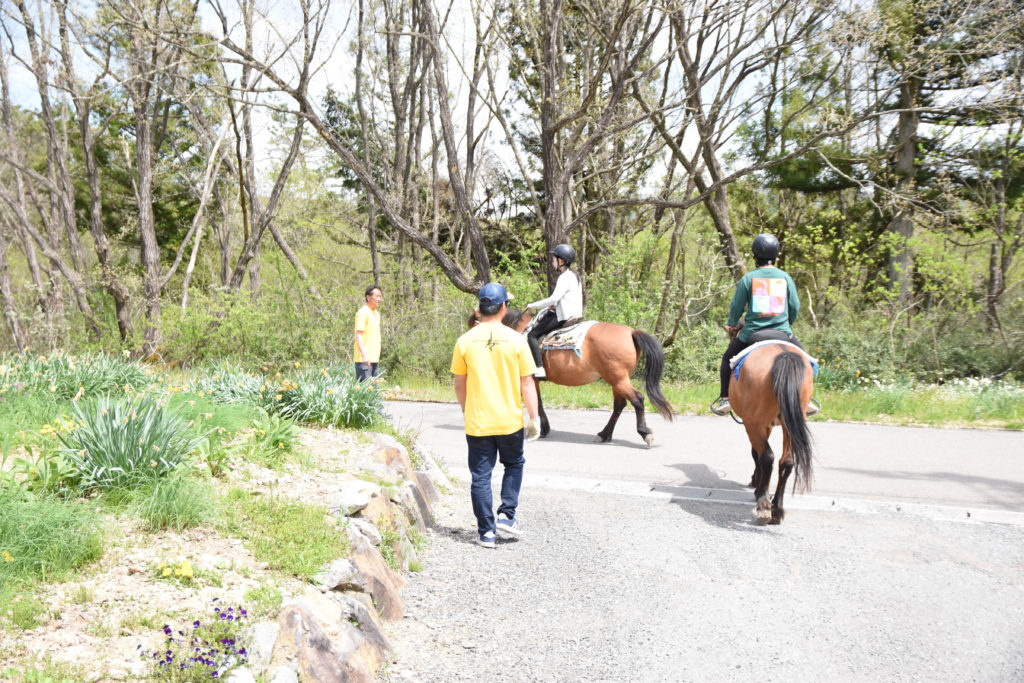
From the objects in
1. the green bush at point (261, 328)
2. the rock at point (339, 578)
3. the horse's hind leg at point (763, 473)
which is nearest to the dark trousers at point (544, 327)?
the horse's hind leg at point (763, 473)

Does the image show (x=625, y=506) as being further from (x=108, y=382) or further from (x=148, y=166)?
(x=148, y=166)

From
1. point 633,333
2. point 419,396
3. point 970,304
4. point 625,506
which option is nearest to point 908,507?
point 625,506

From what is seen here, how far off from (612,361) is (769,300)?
3.33 metres

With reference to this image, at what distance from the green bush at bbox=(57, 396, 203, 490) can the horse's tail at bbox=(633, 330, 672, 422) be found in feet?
20.1

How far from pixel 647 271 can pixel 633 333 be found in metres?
8.41

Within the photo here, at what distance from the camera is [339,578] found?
424 centimetres

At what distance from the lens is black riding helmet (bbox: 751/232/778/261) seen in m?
7.02

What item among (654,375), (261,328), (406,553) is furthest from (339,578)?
(261,328)

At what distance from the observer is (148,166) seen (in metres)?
18.4

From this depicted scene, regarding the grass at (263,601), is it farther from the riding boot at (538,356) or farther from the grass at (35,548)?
the riding boot at (538,356)

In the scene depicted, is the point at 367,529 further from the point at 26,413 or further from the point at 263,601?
the point at 26,413

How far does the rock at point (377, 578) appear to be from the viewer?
457 cm

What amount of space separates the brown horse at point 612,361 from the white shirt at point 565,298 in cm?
33

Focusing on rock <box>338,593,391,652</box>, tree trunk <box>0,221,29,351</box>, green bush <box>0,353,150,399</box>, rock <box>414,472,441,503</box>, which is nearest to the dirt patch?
rock <box>338,593,391,652</box>
